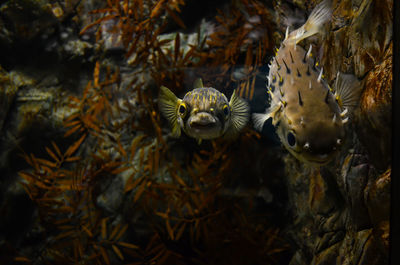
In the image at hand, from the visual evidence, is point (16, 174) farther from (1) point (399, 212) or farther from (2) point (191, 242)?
(1) point (399, 212)

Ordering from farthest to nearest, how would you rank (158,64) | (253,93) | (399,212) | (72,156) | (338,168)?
(72,156) < (158,64) < (253,93) < (338,168) < (399,212)

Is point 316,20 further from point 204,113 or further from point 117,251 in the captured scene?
point 117,251

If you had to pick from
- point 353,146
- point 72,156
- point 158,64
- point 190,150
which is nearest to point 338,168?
point 353,146

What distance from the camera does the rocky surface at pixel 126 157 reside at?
2.31 meters

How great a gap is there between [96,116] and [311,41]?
6.53 ft

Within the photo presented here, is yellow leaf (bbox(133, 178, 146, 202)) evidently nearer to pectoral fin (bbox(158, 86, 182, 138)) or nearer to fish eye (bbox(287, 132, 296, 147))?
pectoral fin (bbox(158, 86, 182, 138))

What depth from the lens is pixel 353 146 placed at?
3.73 ft

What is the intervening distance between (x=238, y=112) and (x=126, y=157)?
4.98 ft

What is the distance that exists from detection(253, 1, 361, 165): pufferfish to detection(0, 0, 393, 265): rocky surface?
0.74 meters

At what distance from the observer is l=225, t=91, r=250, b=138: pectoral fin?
126 cm

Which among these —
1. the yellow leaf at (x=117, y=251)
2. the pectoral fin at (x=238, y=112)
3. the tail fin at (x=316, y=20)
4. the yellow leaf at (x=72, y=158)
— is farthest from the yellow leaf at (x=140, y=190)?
the tail fin at (x=316, y=20)

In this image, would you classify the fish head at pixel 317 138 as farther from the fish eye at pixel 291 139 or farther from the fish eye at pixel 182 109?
the fish eye at pixel 182 109

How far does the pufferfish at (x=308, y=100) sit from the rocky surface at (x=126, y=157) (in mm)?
735

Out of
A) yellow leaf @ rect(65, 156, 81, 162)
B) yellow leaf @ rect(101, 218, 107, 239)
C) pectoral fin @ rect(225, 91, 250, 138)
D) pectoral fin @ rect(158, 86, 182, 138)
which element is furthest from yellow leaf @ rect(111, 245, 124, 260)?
pectoral fin @ rect(225, 91, 250, 138)
